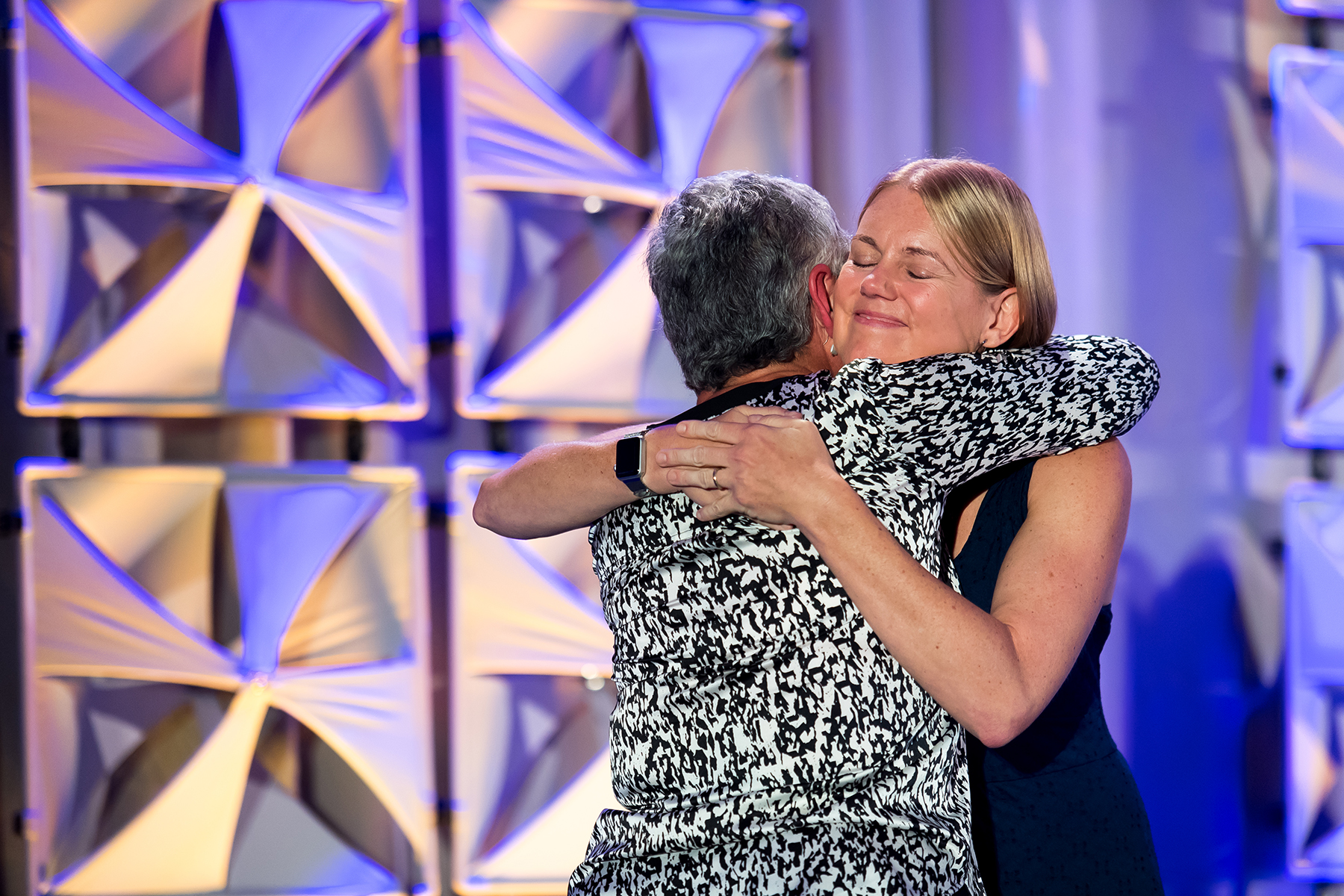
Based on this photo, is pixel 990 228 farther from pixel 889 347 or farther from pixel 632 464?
pixel 632 464

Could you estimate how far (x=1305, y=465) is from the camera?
3635mm

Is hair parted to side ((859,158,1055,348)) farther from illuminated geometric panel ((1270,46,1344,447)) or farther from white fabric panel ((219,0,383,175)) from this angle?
illuminated geometric panel ((1270,46,1344,447))

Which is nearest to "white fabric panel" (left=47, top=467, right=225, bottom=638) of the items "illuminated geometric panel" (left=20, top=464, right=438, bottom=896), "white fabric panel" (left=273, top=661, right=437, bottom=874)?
"illuminated geometric panel" (left=20, top=464, right=438, bottom=896)

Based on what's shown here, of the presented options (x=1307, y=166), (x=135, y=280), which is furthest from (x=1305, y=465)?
(x=135, y=280)

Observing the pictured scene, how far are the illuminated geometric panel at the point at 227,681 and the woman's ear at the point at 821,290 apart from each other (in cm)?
185

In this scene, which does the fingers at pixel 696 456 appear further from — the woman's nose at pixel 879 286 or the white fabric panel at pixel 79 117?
the white fabric panel at pixel 79 117

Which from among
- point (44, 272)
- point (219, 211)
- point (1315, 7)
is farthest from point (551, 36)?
point (1315, 7)

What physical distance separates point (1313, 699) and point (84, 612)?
346 cm

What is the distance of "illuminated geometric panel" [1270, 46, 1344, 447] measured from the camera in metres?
3.52

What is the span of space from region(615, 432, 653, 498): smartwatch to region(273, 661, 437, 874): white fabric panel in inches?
74.5

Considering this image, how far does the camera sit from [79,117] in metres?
2.99

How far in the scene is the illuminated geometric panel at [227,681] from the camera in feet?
9.71

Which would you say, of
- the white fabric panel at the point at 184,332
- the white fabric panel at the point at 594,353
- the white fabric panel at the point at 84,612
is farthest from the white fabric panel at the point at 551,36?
the white fabric panel at the point at 84,612

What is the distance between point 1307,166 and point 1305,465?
919 mm
